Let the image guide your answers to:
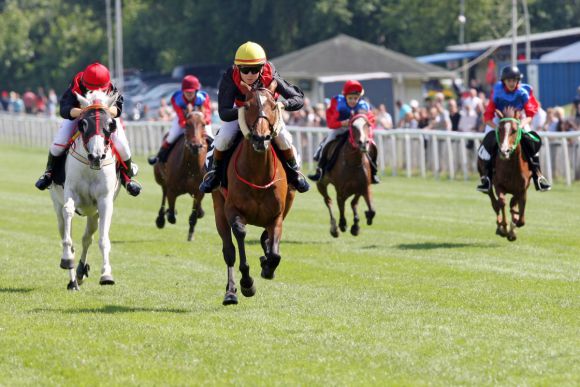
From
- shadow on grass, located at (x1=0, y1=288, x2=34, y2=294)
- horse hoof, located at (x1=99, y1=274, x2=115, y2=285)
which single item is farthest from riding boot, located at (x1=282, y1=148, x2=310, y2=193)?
shadow on grass, located at (x1=0, y1=288, x2=34, y2=294)

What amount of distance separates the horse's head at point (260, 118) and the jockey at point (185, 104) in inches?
278

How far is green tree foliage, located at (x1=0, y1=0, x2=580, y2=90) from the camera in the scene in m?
60.4

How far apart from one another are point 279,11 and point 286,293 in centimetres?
5115

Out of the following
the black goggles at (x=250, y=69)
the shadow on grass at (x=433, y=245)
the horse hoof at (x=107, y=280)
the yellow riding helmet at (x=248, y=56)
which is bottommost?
the shadow on grass at (x=433, y=245)

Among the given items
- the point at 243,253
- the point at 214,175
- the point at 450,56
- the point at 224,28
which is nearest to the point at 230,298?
the point at 243,253

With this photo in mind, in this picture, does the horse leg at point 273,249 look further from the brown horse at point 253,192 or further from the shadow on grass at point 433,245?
the shadow on grass at point 433,245

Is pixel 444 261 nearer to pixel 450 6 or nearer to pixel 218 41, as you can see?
pixel 450 6

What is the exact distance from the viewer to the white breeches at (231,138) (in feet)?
35.7

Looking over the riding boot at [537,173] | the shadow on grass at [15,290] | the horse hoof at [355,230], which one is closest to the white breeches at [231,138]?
the shadow on grass at [15,290]

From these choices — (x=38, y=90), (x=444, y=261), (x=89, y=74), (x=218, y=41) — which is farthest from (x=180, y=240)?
(x=38, y=90)

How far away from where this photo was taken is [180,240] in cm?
1747

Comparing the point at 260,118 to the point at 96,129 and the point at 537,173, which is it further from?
the point at 537,173

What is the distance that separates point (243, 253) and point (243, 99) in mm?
1327

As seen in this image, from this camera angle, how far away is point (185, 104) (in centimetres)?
1800
